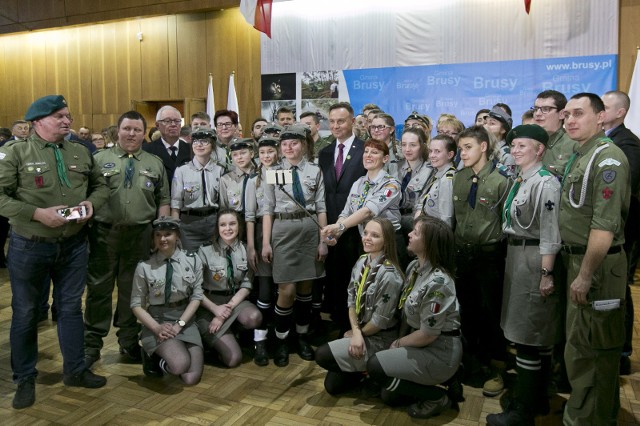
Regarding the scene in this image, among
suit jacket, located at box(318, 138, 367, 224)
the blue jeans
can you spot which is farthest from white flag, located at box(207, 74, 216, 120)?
the blue jeans

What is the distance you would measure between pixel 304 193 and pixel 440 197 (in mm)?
885

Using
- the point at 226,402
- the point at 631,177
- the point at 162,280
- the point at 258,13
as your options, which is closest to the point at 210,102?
the point at 258,13

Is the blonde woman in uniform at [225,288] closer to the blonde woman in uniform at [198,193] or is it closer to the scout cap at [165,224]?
the blonde woman in uniform at [198,193]

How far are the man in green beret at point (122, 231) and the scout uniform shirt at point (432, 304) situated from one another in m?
1.81

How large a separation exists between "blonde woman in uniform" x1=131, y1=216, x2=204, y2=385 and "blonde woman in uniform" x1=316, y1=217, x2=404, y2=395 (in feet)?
2.81

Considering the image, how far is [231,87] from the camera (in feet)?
28.7

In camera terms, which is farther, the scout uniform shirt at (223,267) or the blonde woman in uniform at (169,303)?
the scout uniform shirt at (223,267)

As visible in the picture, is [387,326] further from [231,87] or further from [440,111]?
[231,87]

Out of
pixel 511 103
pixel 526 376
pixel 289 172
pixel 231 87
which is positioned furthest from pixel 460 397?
pixel 231 87

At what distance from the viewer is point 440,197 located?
320 cm

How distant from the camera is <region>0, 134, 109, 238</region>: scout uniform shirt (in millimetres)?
2762

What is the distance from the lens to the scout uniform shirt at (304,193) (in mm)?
3496

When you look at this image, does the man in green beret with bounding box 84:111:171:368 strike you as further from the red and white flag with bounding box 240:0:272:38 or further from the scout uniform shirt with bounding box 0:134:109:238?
the red and white flag with bounding box 240:0:272:38

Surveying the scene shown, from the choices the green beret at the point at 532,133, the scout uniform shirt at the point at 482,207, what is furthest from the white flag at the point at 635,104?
the green beret at the point at 532,133
